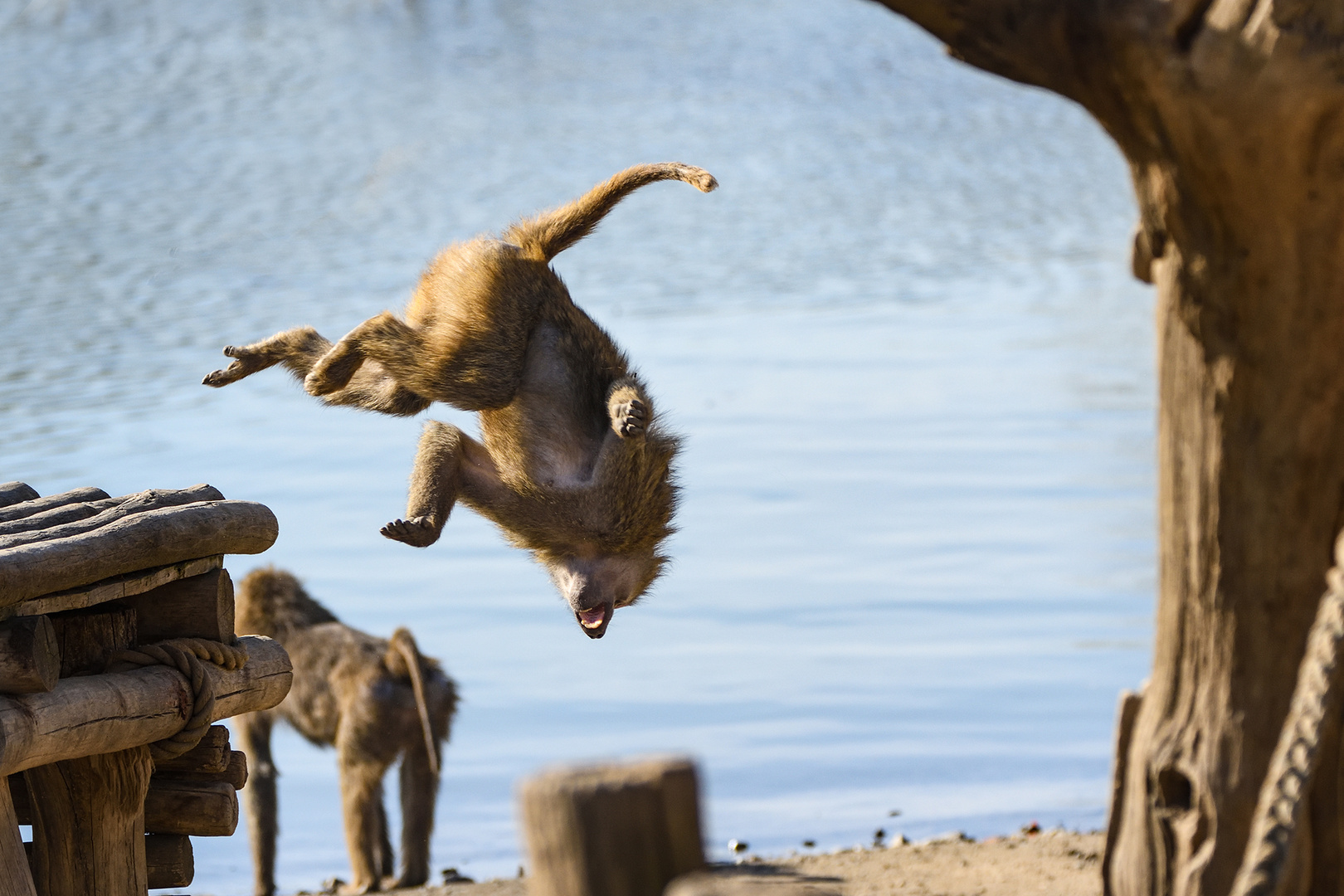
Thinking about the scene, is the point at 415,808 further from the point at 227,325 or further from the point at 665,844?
the point at 227,325

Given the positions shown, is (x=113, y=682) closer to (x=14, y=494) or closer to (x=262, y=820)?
(x=14, y=494)

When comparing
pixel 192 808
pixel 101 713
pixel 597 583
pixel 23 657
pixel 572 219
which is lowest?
pixel 192 808

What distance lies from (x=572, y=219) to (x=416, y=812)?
3.51 meters

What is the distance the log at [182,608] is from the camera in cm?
395

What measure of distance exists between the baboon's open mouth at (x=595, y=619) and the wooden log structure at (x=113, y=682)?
1.04m

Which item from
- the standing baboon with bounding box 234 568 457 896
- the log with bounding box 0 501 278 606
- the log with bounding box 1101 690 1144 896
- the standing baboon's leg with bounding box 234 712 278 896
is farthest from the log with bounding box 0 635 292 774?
the standing baboon's leg with bounding box 234 712 278 896

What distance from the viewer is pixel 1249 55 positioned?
2.64 m

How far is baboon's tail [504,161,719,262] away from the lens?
3611mm

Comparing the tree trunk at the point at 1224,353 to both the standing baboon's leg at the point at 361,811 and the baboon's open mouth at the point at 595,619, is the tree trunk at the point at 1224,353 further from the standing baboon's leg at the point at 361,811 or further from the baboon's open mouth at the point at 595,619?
the standing baboon's leg at the point at 361,811

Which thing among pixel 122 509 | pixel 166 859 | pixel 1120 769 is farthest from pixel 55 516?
pixel 1120 769

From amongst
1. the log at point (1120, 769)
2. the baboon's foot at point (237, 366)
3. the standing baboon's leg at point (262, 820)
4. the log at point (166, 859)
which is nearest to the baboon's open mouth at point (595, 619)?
the log at point (1120, 769)

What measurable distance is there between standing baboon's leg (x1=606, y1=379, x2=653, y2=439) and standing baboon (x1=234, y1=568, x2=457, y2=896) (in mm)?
3195

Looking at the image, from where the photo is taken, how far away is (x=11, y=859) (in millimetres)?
3504

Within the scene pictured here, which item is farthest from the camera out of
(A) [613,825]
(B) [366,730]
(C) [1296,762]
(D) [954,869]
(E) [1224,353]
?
(B) [366,730]
